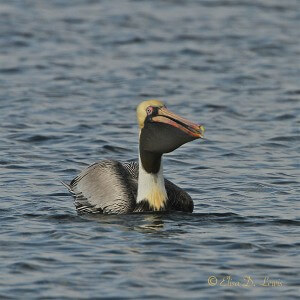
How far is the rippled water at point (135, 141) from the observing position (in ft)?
29.8

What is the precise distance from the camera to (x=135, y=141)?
15.0 m

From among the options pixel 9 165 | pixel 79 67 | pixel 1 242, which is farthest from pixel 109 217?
pixel 79 67

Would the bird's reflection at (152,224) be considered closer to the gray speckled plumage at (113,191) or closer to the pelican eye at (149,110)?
the gray speckled plumage at (113,191)

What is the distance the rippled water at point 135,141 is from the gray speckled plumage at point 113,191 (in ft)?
0.50

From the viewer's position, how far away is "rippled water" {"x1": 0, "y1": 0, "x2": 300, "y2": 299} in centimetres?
909

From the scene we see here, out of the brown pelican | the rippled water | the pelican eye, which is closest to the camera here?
the rippled water

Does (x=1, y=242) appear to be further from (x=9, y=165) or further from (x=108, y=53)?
(x=108, y=53)

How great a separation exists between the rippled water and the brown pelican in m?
0.16

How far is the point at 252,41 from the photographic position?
21797mm

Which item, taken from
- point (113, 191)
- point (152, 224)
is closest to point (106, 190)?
point (113, 191)

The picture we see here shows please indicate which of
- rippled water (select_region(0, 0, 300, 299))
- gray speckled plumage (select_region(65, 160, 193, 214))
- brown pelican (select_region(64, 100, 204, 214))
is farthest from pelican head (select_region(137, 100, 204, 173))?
rippled water (select_region(0, 0, 300, 299))

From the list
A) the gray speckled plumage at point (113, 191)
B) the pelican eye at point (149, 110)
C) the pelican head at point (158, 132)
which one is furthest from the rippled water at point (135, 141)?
the pelican eye at point (149, 110)

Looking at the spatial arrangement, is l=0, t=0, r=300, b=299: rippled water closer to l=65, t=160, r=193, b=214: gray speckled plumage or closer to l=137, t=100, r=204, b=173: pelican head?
l=65, t=160, r=193, b=214: gray speckled plumage

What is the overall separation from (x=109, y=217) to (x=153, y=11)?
14.4 m
